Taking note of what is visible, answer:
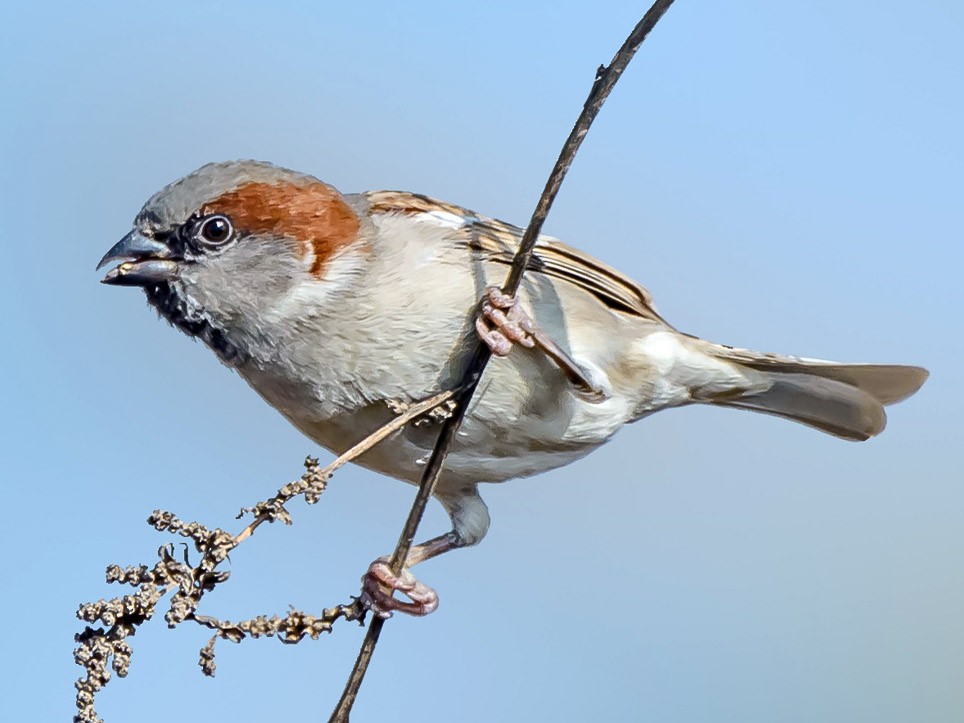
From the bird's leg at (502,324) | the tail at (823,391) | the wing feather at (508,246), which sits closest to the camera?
the bird's leg at (502,324)

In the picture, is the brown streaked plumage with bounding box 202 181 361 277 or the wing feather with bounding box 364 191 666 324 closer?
the brown streaked plumage with bounding box 202 181 361 277

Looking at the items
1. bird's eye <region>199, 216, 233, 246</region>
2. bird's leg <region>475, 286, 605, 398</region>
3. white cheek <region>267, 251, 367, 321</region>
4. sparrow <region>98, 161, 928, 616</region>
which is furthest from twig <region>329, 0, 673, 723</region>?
bird's eye <region>199, 216, 233, 246</region>

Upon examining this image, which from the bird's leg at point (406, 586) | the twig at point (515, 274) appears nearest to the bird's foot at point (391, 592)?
the bird's leg at point (406, 586)

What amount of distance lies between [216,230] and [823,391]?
157 centimetres

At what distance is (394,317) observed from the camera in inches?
88.0

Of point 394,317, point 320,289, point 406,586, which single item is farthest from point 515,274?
point 406,586

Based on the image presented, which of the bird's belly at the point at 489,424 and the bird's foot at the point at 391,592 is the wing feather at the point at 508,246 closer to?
the bird's belly at the point at 489,424

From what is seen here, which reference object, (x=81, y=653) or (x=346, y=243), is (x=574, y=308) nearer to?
(x=346, y=243)

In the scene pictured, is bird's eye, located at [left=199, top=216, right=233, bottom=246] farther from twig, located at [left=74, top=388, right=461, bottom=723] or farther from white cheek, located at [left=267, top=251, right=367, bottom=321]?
twig, located at [left=74, top=388, right=461, bottom=723]

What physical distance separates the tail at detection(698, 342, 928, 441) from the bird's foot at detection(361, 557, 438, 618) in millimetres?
863

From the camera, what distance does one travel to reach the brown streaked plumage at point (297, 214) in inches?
89.8

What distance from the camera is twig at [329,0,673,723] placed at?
1661mm

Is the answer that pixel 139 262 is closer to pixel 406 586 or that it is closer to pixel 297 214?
pixel 297 214

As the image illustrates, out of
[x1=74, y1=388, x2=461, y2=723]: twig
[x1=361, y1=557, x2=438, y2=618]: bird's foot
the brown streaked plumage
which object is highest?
the brown streaked plumage
